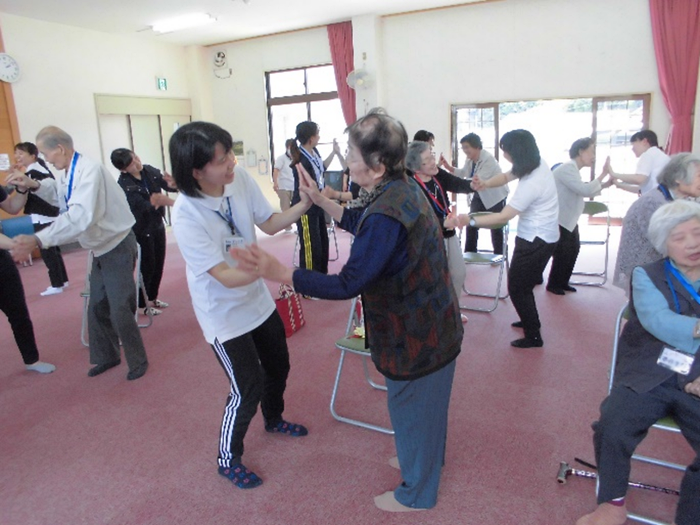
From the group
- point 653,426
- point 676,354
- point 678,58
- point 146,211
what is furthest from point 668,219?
point 678,58

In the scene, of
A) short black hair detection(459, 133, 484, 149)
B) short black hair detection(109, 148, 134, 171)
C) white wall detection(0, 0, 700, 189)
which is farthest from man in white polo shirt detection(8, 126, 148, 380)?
white wall detection(0, 0, 700, 189)

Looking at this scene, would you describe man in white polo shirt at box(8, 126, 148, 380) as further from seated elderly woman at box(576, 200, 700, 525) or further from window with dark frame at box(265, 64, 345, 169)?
window with dark frame at box(265, 64, 345, 169)

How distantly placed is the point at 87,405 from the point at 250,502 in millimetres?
1450

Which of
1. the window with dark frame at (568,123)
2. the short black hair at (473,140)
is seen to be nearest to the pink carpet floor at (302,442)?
the short black hair at (473,140)

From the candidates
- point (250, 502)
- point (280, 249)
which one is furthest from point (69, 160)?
point (280, 249)

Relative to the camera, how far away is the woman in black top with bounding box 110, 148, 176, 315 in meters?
4.19

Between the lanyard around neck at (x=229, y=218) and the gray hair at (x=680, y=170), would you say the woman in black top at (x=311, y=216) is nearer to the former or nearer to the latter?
the lanyard around neck at (x=229, y=218)

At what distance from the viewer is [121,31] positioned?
848cm

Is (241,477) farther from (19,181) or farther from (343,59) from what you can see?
(343,59)

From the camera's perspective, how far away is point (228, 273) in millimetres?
1802

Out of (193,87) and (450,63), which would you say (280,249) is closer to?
(450,63)

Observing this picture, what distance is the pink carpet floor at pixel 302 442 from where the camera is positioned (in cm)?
206

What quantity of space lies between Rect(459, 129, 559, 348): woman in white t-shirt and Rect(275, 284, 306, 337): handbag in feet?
4.74

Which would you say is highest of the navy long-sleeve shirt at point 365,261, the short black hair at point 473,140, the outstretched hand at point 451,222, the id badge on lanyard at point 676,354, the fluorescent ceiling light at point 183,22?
the fluorescent ceiling light at point 183,22
